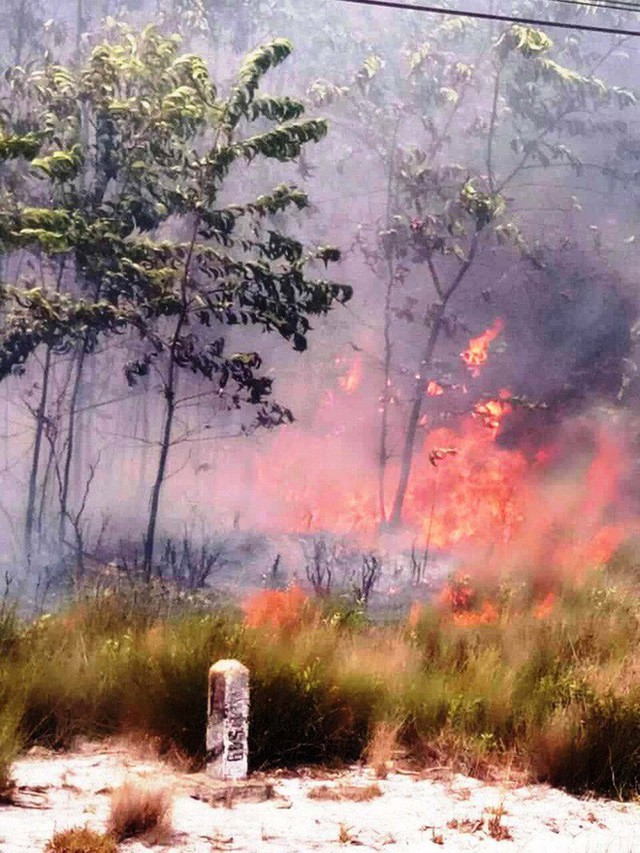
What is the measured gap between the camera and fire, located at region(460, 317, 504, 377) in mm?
16172

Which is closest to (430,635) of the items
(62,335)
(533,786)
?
(533,786)

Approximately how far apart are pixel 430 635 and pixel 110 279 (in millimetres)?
5195

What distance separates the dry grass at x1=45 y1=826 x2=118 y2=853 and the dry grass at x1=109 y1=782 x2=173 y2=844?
30cm

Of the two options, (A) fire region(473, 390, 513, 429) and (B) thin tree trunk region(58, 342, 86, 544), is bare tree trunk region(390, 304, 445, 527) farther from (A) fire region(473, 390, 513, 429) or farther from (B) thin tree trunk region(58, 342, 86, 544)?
(B) thin tree trunk region(58, 342, 86, 544)

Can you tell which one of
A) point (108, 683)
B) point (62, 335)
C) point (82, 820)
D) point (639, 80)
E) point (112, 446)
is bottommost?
point (82, 820)

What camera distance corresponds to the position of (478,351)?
16281 mm

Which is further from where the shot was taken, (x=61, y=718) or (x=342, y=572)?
(x=342, y=572)

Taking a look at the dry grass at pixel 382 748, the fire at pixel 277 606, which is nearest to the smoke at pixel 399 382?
the fire at pixel 277 606

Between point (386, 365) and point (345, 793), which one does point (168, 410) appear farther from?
point (345, 793)

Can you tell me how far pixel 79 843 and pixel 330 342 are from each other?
942 centimetres

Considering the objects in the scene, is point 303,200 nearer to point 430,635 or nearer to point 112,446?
point 112,446

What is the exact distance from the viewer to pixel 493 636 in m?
12.0

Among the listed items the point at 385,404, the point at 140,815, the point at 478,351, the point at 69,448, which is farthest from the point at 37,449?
the point at 140,815

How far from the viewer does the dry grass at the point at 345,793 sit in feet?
26.2
